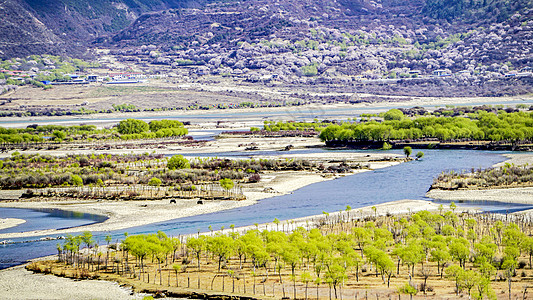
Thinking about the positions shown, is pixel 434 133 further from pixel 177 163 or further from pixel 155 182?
pixel 155 182

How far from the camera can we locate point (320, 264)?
125 ft

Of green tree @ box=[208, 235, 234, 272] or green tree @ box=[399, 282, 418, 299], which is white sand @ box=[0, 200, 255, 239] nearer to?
green tree @ box=[208, 235, 234, 272]


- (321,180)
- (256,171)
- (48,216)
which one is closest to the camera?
(48,216)

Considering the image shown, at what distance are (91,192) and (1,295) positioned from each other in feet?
115

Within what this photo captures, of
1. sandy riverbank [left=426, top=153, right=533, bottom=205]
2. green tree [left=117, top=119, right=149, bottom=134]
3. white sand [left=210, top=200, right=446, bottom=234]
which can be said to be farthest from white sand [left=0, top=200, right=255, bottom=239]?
green tree [left=117, top=119, right=149, bottom=134]

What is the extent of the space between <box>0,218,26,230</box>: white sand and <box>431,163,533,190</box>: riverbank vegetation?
42361 mm

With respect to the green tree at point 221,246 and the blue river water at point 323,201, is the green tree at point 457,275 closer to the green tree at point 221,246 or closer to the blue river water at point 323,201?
the green tree at point 221,246

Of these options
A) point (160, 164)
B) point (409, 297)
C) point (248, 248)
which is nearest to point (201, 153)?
point (160, 164)

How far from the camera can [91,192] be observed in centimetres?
7062

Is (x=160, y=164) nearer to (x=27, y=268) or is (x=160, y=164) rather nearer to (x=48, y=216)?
(x=48, y=216)

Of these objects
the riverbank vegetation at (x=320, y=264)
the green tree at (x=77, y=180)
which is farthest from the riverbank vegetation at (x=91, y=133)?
the riverbank vegetation at (x=320, y=264)

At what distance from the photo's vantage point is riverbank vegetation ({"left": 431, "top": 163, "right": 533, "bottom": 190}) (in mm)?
68500

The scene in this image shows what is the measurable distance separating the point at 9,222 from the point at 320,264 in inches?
1272

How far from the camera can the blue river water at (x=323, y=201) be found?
48.7 meters
